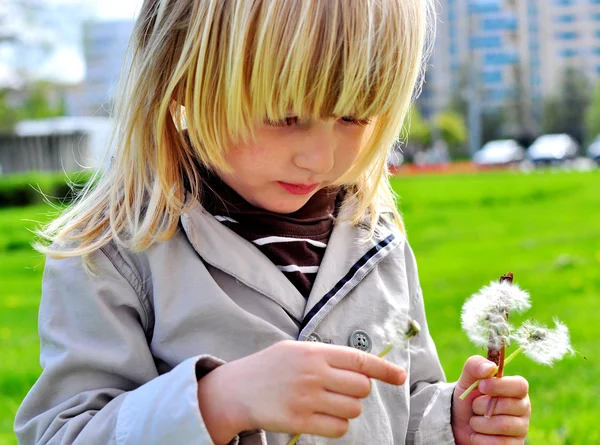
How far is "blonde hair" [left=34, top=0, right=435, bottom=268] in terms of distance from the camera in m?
1.31

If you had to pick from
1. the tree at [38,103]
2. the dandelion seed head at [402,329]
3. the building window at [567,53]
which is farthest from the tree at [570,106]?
the dandelion seed head at [402,329]

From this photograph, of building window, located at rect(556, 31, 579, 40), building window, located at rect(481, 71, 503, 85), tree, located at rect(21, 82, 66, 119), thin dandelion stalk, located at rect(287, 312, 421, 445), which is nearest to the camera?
thin dandelion stalk, located at rect(287, 312, 421, 445)

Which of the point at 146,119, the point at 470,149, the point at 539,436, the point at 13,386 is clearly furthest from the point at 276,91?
the point at 470,149

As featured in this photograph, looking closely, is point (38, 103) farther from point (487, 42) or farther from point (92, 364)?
point (92, 364)

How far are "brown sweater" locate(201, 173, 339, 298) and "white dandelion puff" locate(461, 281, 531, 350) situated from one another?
1.21 feet

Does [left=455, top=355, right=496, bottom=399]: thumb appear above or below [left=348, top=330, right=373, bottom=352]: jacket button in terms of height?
below

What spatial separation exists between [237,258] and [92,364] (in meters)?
0.32

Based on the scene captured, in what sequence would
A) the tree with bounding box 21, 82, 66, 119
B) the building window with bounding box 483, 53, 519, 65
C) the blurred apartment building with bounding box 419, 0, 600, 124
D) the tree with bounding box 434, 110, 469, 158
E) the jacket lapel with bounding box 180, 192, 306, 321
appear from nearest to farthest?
the jacket lapel with bounding box 180, 192, 306, 321, the tree with bounding box 21, 82, 66, 119, the blurred apartment building with bounding box 419, 0, 600, 124, the tree with bounding box 434, 110, 469, 158, the building window with bounding box 483, 53, 519, 65

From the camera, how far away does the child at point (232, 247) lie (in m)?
1.27

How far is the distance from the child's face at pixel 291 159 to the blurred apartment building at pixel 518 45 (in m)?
45.7

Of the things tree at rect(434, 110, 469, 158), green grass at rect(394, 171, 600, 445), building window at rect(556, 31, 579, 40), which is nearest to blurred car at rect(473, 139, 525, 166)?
tree at rect(434, 110, 469, 158)

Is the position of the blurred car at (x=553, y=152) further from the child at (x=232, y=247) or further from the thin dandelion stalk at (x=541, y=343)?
the thin dandelion stalk at (x=541, y=343)

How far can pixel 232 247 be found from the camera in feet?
4.91

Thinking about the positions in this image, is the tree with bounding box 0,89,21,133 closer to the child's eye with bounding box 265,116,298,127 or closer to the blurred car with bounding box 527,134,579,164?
the blurred car with bounding box 527,134,579,164
